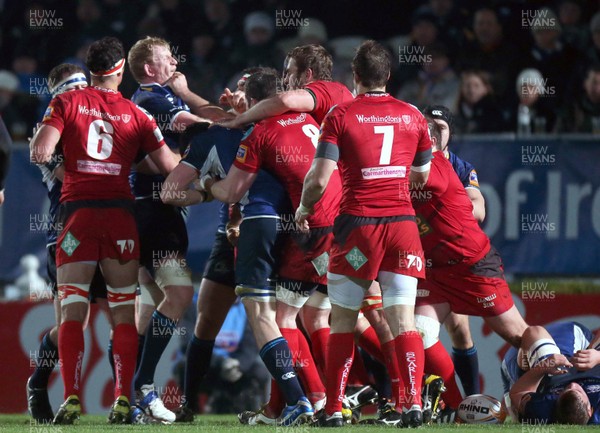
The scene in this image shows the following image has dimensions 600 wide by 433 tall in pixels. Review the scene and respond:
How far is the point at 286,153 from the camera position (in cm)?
726

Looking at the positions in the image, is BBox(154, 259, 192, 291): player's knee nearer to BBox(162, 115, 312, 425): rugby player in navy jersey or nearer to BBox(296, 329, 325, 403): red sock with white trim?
BBox(162, 115, 312, 425): rugby player in navy jersey

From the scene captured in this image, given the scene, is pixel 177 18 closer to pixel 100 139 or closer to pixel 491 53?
pixel 491 53

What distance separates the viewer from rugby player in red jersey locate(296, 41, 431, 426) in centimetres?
669

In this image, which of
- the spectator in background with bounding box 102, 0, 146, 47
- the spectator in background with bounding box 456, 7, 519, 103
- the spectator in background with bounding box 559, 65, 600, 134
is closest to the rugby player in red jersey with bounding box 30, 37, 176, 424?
the spectator in background with bounding box 559, 65, 600, 134

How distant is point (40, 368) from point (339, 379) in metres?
2.41

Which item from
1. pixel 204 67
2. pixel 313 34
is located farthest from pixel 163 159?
pixel 313 34

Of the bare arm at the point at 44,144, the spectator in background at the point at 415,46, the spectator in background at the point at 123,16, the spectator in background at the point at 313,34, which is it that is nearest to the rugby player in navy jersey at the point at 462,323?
the bare arm at the point at 44,144

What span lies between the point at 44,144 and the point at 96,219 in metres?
0.58

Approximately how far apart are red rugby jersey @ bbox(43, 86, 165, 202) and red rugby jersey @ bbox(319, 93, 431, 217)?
143 centimetres

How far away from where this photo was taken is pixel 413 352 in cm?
660

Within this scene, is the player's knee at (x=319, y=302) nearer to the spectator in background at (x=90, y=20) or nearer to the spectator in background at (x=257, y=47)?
the spectator in background at (x=257, y=47)

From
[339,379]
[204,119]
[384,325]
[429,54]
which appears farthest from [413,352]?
[429,54]

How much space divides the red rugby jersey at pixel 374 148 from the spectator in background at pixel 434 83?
553 centimetres

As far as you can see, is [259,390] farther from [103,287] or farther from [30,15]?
[30,15]
